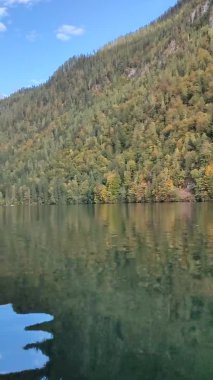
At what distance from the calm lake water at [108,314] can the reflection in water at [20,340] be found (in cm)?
4

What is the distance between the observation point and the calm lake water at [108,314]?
1897cm

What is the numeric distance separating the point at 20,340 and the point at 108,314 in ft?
17.0

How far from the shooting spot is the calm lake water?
1897 cm

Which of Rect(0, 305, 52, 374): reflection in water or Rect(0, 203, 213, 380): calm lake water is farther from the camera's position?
Rect(0, 305, 52, 374): reflection in water

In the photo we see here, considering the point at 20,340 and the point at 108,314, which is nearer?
the point at 20,340

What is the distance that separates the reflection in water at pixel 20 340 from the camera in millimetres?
19161

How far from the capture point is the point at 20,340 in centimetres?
2202

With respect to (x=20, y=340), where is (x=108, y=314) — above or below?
above

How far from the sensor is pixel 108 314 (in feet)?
84.2

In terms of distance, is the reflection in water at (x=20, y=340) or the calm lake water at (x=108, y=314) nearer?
the calm lake water at (x=108, y=314)

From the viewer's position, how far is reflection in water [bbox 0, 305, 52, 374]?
19.2 metres

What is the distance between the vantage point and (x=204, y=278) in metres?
33.7

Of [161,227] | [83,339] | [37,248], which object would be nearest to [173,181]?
[161,227]

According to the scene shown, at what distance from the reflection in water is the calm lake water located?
0.04 meters
